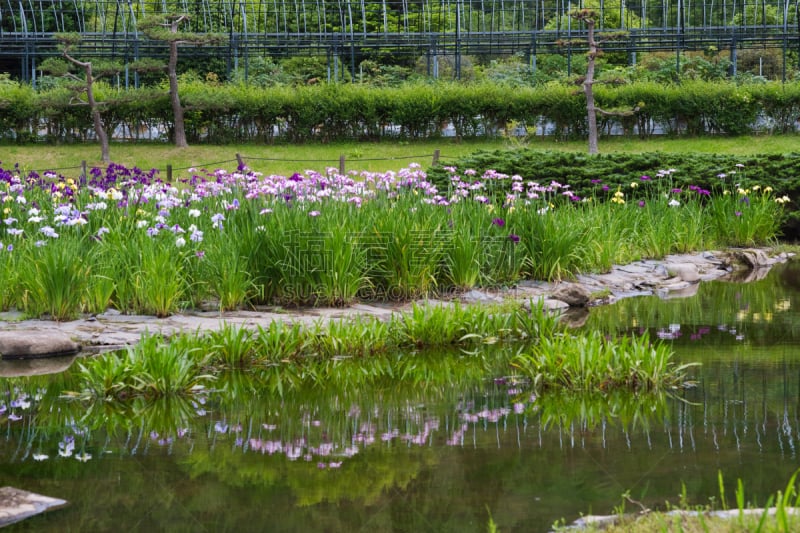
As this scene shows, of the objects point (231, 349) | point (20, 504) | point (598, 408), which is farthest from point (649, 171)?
point (20, 504)

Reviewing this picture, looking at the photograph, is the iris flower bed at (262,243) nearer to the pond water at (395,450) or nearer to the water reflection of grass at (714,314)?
the water reflection of grass at (714,314)

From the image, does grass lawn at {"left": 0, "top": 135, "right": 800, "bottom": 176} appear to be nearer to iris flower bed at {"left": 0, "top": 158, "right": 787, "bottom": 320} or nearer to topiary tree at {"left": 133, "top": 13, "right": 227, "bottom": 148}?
topiary tree at {"left": 133, "top": 13, "right": 227, "bottom": 148}

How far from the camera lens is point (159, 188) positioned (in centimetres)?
1002

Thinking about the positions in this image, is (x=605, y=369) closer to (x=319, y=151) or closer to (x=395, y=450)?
(x=395, y=450)

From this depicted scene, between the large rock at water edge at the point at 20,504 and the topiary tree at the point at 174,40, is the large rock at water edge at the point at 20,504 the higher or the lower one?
the lower one

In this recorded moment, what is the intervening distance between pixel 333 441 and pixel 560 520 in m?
1.49

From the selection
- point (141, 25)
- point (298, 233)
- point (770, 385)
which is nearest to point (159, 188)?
point (298, 233)

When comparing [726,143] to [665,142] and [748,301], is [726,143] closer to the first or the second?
[665,142]

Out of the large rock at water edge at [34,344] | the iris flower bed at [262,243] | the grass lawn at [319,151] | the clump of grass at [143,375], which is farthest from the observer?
the grass lawn at [319,151]

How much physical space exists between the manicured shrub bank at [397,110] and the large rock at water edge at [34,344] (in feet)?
64.2

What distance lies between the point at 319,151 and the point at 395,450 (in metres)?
21.4

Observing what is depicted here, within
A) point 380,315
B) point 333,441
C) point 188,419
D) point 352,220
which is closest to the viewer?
point 333,441

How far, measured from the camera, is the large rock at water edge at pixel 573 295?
9227 millimetres

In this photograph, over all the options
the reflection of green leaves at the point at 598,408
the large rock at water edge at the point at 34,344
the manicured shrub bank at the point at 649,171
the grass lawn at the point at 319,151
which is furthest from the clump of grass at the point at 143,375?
the grass lawn at the point at 319,151
